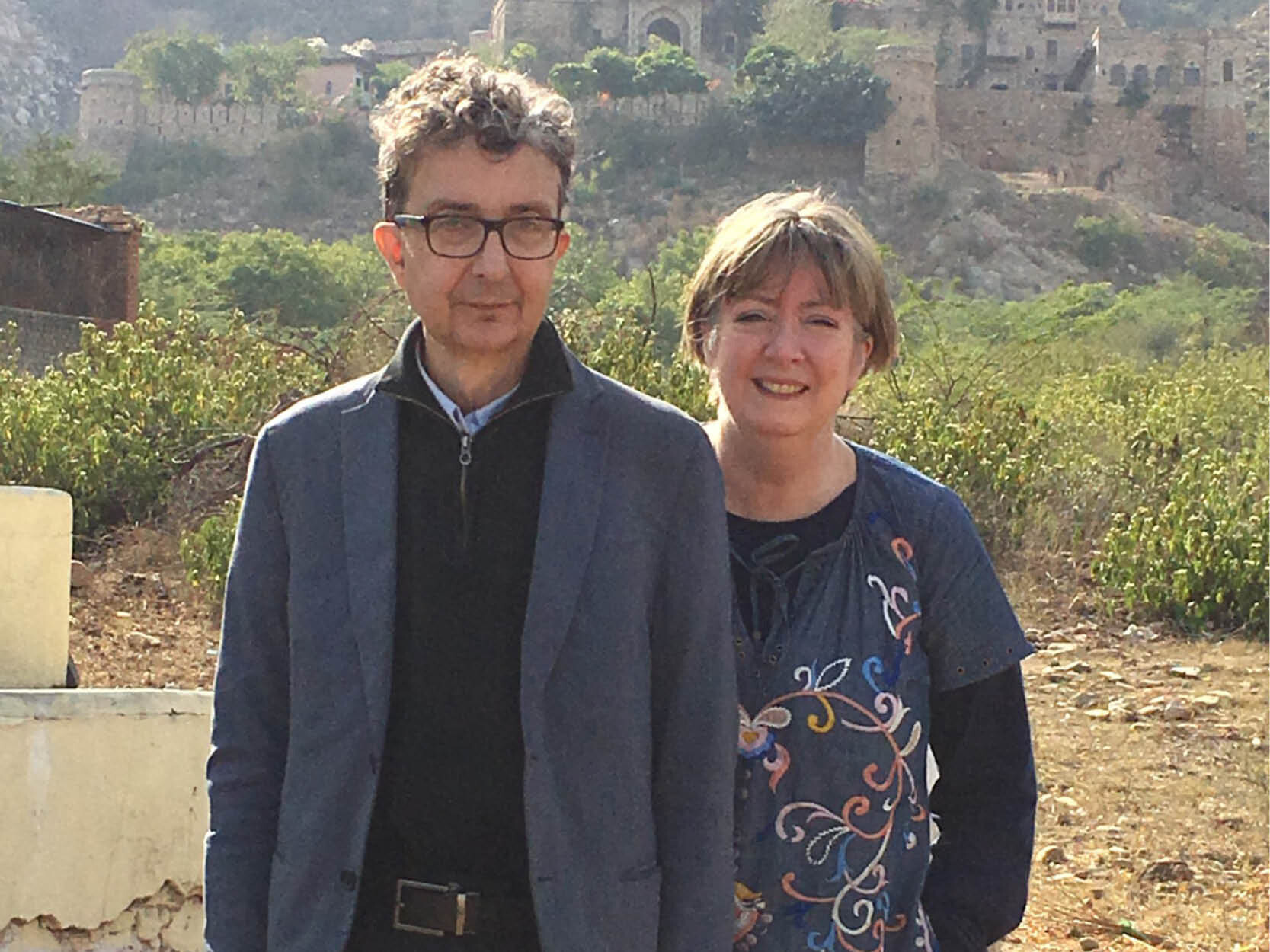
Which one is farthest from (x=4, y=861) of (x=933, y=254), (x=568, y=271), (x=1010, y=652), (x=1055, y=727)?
(x=933, y=254)

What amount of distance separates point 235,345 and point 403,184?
8.35m

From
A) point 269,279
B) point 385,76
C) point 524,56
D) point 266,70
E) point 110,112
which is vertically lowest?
point 269,279

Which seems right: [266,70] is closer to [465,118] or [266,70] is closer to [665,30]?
[665,30]

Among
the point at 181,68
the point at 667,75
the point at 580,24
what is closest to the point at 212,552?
the point at 667,75

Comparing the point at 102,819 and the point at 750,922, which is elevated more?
the point at 750,922

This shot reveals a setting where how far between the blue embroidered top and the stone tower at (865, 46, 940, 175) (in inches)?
1597

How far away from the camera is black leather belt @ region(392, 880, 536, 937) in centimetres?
166

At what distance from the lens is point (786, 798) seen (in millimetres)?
1831

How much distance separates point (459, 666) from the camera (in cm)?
172

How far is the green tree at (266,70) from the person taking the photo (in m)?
47.7

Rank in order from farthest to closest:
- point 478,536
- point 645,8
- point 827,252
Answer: point 645,8 → point 827,252 → point 478,536

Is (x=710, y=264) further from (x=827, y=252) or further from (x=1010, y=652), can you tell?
(x=1010, y=652)

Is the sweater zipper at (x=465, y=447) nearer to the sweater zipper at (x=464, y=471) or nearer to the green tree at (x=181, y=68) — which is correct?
the sweater zipper at (x=464, y=471)

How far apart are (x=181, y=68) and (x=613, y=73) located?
1326 centimetres
